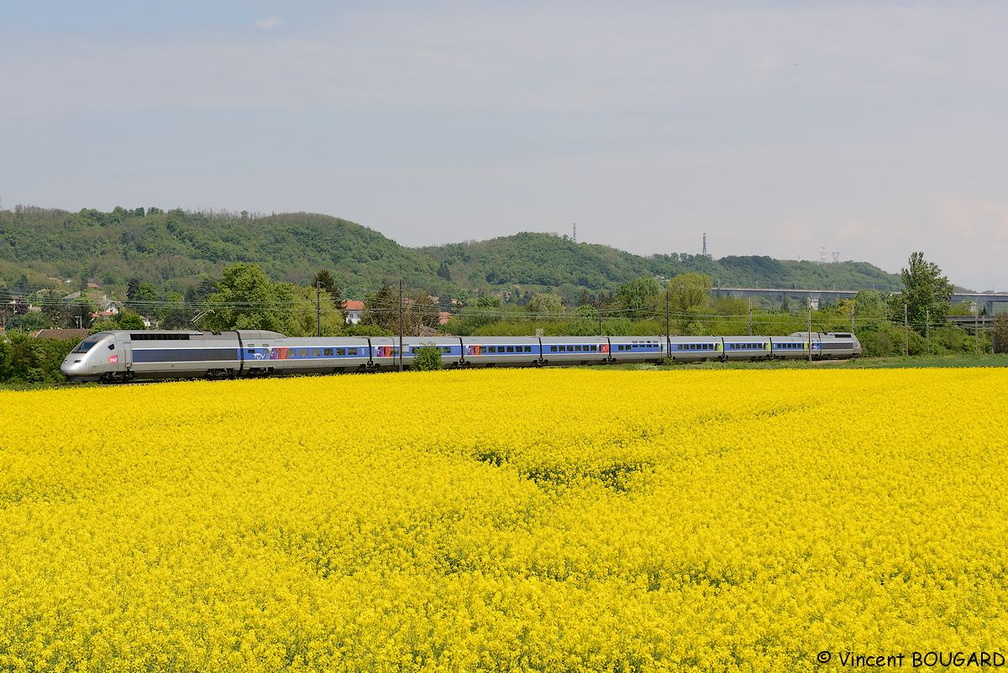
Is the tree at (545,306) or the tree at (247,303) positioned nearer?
the tree at (247,303)

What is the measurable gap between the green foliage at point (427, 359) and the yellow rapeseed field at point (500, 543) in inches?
1325

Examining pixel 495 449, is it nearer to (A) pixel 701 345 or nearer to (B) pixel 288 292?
(A) pixel 701 345

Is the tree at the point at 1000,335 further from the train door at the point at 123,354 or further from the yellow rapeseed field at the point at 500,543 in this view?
the train door at the point at 123,354

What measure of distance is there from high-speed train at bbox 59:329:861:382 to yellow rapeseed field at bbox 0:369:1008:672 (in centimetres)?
2342

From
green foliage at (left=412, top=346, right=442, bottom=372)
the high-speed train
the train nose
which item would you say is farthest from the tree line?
the train nose

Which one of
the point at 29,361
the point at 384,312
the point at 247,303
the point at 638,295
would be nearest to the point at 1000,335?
the point at 638,295

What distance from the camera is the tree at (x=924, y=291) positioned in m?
133

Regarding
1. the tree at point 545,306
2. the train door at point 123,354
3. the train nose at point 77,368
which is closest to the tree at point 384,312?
the tree at point 545,306

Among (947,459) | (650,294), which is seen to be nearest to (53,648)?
(947,459)

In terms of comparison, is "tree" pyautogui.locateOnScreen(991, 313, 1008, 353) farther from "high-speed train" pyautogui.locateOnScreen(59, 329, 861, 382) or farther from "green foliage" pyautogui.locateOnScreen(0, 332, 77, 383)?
"green foliage" pyautogui.locateOnScreen(0, 332, 77, 383)

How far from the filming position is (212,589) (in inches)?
404

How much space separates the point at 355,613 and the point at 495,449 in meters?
10.5

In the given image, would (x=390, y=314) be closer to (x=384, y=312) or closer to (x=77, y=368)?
(x=384, y=312)

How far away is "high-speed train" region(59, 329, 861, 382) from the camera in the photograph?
1798 inches
